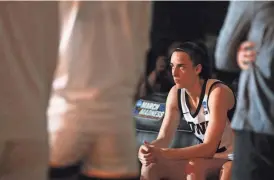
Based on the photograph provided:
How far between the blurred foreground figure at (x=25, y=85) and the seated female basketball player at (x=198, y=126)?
438mm

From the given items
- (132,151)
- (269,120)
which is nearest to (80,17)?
(132,151)

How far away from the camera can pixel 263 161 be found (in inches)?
32.4

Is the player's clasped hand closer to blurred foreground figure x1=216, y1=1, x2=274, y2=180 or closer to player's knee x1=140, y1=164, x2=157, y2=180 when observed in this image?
blurred foreground figure x1=216, y1=1, x2=274, y2=180

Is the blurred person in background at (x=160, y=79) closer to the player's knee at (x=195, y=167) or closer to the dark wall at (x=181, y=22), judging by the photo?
the dark wall at (x=181, y=22)

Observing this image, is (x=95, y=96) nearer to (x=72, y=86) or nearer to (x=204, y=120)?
(x=72, y=86)

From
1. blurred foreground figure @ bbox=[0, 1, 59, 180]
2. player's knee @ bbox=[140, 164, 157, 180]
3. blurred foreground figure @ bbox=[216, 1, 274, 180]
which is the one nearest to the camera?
blurred foreground figure @ bbox=[0, 1, 59, 180]

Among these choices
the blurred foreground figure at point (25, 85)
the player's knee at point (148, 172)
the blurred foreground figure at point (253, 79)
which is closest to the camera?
the blurred foreground figure at point (25, 85)

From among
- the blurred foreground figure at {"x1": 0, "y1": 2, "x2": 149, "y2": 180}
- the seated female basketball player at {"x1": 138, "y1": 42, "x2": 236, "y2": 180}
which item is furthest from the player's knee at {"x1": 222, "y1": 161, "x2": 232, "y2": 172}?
A: the blurred foreground figure at {"x1": 0, "y1": 2, "x2": 149, "y2": 180}

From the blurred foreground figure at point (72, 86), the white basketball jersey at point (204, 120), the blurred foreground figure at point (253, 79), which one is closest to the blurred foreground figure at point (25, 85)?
the blurred foreground figure at point (72, 86)

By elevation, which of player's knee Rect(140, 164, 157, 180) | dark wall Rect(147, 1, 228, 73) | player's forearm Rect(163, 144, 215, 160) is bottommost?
player's knee Rect(140, 164, 157, 180)

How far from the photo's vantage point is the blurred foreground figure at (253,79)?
794 millimetres

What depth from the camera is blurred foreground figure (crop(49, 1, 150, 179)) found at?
0.54m

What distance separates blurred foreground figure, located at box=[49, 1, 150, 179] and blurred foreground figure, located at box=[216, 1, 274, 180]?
28 cm

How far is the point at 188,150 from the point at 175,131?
4 centimetres
